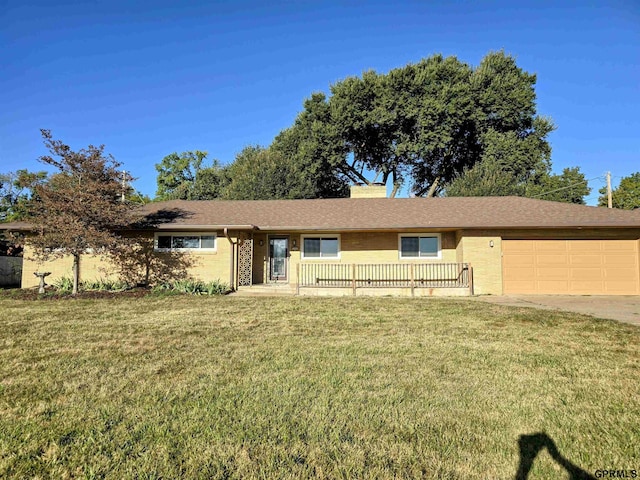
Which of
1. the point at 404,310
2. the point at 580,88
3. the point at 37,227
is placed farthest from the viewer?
the point at 580,88

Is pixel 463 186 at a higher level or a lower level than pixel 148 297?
higher

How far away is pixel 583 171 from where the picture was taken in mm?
26328

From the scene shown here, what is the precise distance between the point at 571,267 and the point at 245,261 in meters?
12.1

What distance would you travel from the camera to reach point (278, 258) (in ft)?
50.6

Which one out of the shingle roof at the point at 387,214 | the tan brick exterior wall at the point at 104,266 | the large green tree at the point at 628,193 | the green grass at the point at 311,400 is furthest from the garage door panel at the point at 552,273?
the large green tree at the point at 628,193

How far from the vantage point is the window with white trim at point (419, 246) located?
1445 centimetres

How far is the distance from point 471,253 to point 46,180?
14983 mm

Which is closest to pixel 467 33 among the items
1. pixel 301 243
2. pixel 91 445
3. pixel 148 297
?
pixel 301 243

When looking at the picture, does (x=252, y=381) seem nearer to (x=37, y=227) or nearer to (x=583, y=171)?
(x=37, y=227)

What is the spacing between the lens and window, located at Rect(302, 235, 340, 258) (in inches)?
584

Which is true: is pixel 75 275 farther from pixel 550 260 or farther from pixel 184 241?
pixel 550 260

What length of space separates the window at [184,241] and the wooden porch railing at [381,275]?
149 inches

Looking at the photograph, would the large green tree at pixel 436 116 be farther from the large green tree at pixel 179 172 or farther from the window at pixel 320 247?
the large green tree at pixel 179 172

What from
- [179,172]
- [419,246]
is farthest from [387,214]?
[179,172]
